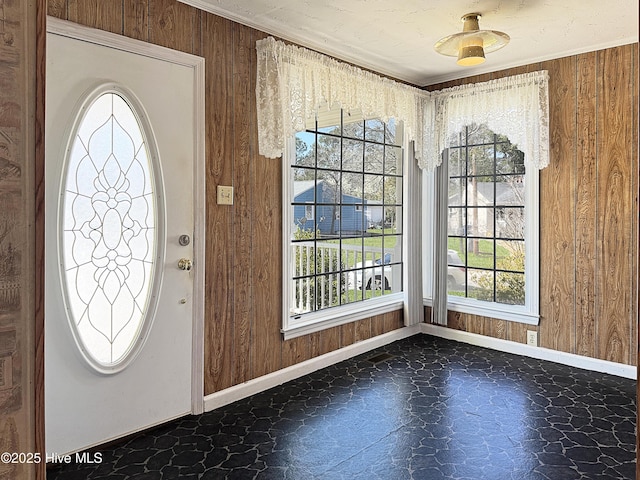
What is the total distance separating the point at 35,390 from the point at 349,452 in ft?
5.82

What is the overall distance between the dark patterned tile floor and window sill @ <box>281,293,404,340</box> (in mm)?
355

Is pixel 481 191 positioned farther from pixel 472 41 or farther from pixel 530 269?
pixel 472 41

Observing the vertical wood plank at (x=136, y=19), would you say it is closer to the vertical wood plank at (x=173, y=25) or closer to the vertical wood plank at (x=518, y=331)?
the vertical wood plank at (x=173, y=25)

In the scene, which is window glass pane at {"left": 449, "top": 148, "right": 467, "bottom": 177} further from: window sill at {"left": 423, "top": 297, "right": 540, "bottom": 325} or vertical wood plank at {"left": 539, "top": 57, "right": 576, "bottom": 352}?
window sill at {"left": 423, "top": 297, "right": 540, "bottom": 325}

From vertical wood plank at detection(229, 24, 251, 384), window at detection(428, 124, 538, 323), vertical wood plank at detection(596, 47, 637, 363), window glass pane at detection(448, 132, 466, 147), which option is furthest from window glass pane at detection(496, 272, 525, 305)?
vertical wood plank at detection(229, 24, 251, 384)

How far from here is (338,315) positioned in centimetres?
379

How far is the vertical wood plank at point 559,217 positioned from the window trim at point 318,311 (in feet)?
4.02

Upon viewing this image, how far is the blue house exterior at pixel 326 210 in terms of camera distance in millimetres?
3559

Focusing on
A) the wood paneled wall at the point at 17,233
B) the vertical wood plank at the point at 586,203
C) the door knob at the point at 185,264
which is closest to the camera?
the wood paneled wall at the point at 17,233

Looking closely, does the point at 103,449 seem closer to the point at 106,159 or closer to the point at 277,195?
the point at 106,159

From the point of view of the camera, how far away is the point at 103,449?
7.77 ft

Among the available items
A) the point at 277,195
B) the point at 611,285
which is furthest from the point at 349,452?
the point at 611,285

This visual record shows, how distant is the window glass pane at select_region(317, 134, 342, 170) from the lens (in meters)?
3.69

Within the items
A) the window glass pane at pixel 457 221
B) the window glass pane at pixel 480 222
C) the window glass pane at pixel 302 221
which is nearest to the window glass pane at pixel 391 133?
the window glass pane at pixel 457 221
